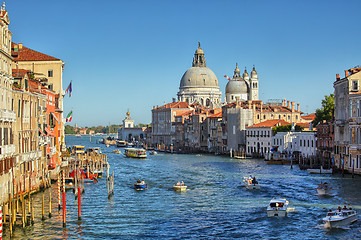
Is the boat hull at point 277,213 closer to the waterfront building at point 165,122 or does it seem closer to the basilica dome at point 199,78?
the waterfront building at point 165,122

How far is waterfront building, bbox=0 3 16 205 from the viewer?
20.1 meters

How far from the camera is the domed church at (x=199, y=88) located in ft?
398

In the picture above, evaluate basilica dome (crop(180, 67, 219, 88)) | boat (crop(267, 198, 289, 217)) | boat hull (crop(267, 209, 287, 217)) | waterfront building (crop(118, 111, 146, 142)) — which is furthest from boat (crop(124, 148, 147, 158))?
waterfront building (crop(118, 111, 146, 142))

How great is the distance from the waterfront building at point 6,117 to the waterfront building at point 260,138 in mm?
42418

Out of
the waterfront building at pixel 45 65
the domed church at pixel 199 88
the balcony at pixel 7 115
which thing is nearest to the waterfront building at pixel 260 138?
the waterfront building at pixel 45 65

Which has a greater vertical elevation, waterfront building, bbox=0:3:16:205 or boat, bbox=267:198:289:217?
waterfront building, bbox=0:3:16:205

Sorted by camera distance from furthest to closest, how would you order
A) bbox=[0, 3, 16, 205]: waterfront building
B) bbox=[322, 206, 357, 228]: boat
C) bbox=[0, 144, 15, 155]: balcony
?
bbox=[322, 206, 357, 228]: boat
bbox=[0, 3, 16, 205]: waterfront building
bbox=[0, 144, 15, 155]: balcony

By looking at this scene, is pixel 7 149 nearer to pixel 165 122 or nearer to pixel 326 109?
pixel 326 109

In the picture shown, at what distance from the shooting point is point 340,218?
20984 millimetres

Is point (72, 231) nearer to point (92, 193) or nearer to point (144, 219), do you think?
point (144, 219)

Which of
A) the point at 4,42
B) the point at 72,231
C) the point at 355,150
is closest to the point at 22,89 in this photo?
the point at 4,42

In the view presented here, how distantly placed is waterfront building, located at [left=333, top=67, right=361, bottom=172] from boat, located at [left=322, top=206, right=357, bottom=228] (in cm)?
1388

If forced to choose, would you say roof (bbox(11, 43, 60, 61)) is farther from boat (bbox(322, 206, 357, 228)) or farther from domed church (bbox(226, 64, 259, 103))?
domed church (bbox(226, 64, 259, 103))

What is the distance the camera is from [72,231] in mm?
20141
